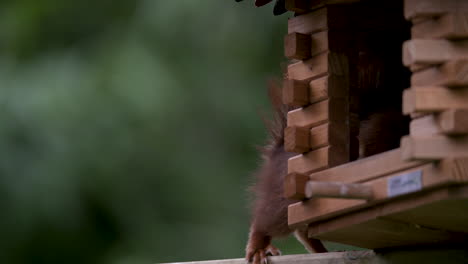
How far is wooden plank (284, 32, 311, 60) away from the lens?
11.3 feet

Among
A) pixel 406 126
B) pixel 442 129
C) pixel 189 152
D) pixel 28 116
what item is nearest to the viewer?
pixel 442 129

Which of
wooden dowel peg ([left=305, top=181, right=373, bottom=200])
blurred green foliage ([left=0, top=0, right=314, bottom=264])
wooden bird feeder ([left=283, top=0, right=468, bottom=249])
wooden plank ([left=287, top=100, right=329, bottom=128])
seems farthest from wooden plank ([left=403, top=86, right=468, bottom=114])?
blurred green foliage ([left=0, top=0, right=314, bottom=264])

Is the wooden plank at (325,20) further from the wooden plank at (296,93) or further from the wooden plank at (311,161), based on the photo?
the wooden plank at (311,161)

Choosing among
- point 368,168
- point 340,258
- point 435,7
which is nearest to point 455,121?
point 435,7

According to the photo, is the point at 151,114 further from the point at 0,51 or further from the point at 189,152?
the point at 0,51

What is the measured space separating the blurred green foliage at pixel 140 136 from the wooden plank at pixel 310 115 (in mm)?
3235

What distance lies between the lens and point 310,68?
136 inches

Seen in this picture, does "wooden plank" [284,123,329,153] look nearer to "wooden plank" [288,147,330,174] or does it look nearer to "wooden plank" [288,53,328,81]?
"wooden plank" [288,147,330,174]

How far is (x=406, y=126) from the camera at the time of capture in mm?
3801

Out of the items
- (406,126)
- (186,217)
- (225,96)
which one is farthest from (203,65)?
(406,126)

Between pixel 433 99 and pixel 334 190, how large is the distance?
32cm

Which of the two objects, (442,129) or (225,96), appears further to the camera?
(225,96)

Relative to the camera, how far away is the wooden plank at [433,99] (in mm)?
2812

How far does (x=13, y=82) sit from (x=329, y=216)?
3.95 meters
